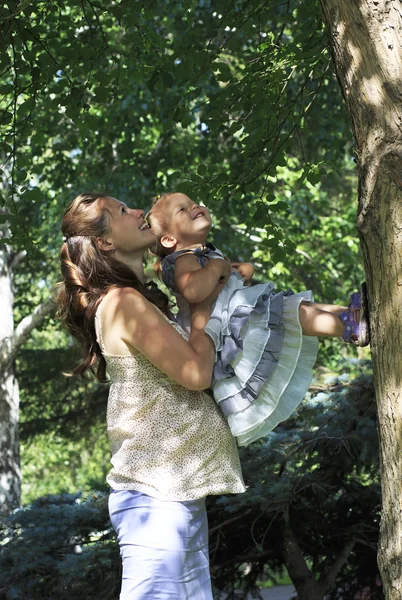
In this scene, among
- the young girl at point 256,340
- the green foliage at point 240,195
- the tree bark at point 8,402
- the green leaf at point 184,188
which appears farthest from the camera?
the tree bark at point 8,402

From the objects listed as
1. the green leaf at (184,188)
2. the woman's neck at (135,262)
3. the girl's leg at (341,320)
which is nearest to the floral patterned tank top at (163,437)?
the woman's neck at (135,262)

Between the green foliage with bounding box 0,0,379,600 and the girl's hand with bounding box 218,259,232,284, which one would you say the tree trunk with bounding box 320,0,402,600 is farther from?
the green foliage with bounding box 0,0,379,600

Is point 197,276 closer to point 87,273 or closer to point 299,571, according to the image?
point 87,273

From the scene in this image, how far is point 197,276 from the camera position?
2.73m

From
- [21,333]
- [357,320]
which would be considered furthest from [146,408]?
[21,333]

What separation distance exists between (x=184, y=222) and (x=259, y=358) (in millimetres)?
606

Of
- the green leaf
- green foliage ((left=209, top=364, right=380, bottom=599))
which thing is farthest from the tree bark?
green foliage ((left=209, top=364, right=380, bottom=599))

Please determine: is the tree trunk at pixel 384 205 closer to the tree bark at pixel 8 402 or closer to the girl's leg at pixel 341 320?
the girl's leg at pixel 341 320

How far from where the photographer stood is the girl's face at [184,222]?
118 inches

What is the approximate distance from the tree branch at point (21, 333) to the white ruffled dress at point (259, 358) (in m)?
8.16

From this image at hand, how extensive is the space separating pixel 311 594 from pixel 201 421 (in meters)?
2.06

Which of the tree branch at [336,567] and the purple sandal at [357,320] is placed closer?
the purple sandal at [357,320]

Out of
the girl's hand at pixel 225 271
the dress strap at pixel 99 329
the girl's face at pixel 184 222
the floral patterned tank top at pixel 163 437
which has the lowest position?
the floral patterned tank top at pixel 163 437

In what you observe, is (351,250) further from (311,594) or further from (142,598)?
(142,598)
